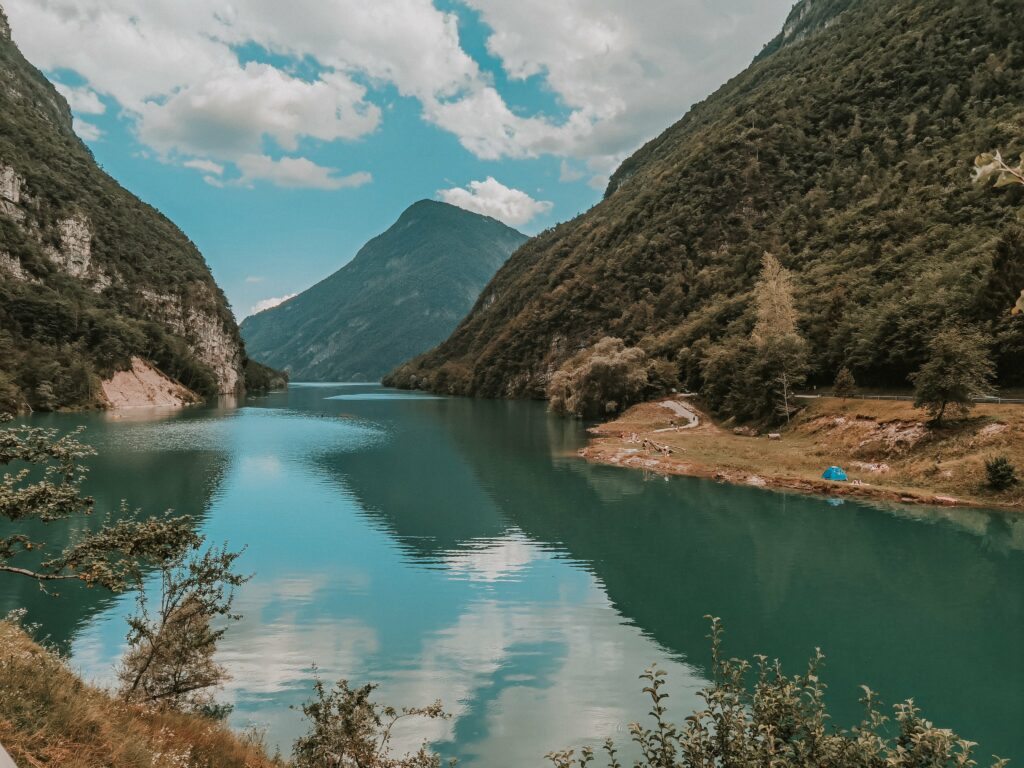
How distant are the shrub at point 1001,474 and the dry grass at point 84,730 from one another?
1962 inches

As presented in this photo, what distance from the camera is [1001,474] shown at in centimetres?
4184

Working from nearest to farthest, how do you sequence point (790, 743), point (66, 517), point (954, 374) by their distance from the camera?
point (790, 743) < point (66, 517) < point (954, 374)

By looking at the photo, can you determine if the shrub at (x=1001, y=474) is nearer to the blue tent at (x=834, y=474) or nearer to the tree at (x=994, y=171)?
the blue tent at (x=834, y=474)

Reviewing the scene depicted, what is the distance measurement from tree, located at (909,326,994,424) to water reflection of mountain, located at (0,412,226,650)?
5579cm

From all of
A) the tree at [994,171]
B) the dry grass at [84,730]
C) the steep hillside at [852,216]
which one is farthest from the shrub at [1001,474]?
the tree at [994,171]

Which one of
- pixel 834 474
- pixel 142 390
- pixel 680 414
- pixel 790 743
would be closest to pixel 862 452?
pixel 834 474

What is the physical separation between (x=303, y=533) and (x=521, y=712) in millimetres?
25468

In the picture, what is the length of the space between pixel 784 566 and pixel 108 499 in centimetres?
4715

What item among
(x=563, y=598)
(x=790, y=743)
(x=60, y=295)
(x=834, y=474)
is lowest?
(x=563, y=598)

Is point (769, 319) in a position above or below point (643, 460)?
above

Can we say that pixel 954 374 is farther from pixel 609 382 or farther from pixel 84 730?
pixel 609 382

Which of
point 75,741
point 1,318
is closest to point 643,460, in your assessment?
point 75,741

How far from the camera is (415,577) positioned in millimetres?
31047

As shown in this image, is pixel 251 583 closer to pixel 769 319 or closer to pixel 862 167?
pixel 769 319
